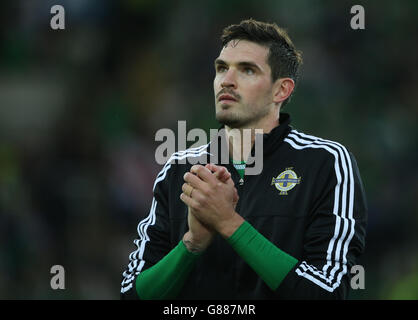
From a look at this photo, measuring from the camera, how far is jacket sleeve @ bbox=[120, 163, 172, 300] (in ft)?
11.8

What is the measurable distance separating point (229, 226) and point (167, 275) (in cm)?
42

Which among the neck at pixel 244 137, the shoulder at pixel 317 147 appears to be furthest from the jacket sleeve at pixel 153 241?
the shoulder at pixel 317 147

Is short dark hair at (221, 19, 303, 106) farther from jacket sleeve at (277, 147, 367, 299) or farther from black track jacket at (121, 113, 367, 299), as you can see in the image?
jacket sleeve at (277, 147, 367, 299)

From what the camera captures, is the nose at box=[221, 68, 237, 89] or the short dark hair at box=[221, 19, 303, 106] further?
the short dark hair at box=[221, 19, 303, 106]

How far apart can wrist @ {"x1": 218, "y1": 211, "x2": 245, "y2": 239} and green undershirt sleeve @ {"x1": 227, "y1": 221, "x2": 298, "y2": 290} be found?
0.02 metres

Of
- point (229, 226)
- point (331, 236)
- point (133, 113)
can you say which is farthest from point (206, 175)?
point (133, 113)

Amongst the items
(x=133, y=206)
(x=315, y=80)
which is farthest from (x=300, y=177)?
(x=315, y=80)

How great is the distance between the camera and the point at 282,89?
3877 millimetres

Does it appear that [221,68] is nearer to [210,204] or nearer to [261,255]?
[210,204]

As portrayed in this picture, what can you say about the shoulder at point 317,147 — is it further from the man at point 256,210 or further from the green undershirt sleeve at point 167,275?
the green undershirt sleeve at point 167,275

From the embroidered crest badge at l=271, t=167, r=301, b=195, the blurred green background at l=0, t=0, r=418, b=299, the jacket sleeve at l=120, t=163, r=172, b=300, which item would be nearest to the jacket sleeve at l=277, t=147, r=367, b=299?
the embroidered crest badge at l=271, t=167, r=301, b=195

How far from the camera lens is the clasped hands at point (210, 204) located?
10.5 feet
